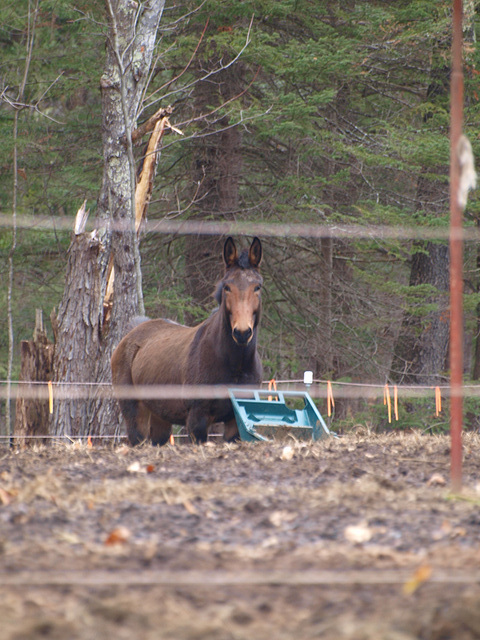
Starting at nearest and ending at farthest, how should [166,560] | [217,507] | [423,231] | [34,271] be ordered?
[166,560]
[217,507]
[423,231]
[34,271]

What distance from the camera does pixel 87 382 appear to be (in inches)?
401

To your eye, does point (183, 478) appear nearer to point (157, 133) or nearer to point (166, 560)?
point (166, 560)

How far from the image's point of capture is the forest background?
12.7 metres

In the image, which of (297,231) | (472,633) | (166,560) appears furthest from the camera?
(297,231)

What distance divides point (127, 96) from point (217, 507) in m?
8.13

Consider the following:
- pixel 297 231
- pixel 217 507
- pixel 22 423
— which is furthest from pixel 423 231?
pixel 217 507

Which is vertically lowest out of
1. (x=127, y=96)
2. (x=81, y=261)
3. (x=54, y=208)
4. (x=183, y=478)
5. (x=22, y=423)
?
(x=22, y=423)

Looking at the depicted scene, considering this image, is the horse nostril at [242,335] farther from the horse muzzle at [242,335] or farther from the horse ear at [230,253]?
the horse ear at [230,253]

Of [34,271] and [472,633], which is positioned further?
[34,271]

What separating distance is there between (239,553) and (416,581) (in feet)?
2.29

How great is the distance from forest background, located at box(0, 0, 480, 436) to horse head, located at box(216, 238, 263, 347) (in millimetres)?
5116

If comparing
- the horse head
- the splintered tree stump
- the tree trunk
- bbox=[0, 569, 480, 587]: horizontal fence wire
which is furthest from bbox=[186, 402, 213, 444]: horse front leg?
the tree trunk

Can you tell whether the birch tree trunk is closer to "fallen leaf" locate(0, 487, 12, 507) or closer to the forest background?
the forest background

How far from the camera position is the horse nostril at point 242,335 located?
707 cm
